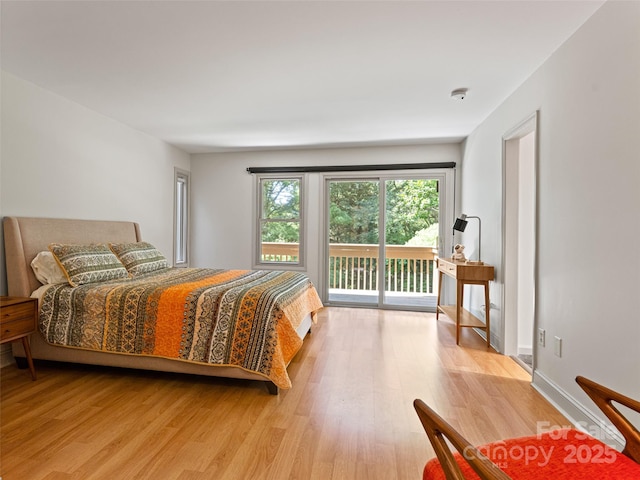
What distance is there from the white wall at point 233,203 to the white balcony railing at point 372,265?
0.31m

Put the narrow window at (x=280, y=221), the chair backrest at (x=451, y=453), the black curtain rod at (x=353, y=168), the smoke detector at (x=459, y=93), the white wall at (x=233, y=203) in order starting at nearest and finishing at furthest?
the chair backrest at (x=451, y=453), the smoke detector at (x=459, y=93), the black curtain rod at (x=353, y=168), the white wall at (x=233, y=203), the narrow window at (x=280, y=221)

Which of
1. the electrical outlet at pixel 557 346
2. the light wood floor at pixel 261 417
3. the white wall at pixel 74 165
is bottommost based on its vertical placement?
the light wood floor at pixel 261 417

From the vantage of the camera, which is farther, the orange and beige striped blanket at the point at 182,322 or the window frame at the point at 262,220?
the window frame at the point at 262,220

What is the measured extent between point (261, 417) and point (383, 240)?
3.28m

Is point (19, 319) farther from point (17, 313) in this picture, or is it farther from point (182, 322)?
point (182, 322)

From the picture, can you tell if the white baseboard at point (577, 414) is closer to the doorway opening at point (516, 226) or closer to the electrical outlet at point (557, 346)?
the electrical outlet at point (557, 346)

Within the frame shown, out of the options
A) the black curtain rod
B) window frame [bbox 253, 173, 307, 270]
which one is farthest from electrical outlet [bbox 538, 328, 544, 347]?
window frame [bbox 253, 173, 307, 270]

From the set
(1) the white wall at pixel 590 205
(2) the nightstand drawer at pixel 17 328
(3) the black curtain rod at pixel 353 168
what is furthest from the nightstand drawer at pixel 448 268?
(2) the nightstand drawer at pixel 17 328

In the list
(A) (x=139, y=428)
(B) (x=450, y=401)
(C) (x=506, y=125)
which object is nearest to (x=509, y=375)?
(B) (x=450, y=401)

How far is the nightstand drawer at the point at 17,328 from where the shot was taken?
2209 mm

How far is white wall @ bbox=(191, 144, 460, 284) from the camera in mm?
4965

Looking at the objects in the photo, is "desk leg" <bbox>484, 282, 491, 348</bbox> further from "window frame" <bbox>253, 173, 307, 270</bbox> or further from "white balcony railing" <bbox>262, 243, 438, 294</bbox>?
"window frame" <bbox>253, 173, 307, 270</bbox>

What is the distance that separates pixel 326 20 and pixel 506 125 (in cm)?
205

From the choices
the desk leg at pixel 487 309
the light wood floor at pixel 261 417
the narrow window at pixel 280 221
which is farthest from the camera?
the narrow window at pixel 280 221
